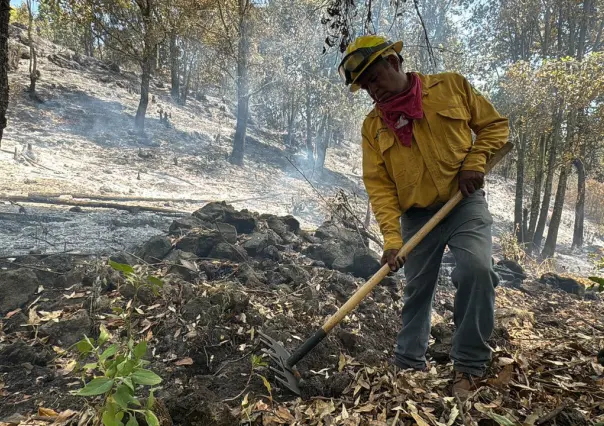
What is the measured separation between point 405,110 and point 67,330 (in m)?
2.77

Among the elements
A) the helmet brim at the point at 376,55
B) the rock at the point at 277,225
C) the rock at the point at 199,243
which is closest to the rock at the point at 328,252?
the rock at the point at 277,225

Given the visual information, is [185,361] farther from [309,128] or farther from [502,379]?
[309,128]

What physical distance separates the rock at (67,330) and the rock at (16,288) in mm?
568

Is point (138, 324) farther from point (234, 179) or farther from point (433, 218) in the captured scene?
point (234, 179)

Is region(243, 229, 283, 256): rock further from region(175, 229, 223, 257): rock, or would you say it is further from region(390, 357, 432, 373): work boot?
region(390, 357, 432, 373): work boot

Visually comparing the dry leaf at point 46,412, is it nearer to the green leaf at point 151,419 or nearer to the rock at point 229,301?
the green leaf at point 151,419

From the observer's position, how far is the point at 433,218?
2365mm

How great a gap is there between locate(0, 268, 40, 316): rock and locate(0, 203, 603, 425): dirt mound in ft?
0.05

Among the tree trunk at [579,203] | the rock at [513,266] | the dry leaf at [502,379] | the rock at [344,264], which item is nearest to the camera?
the dry leaf at [502,379]

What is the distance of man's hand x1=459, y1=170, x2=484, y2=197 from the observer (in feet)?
7.47

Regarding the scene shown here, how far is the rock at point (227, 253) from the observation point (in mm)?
4969

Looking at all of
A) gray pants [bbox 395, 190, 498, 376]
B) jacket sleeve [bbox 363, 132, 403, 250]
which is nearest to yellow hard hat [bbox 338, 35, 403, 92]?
jacket sleeve [bbox 363, 132, 403, 250]

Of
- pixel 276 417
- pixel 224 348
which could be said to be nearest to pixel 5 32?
pixel 224 348

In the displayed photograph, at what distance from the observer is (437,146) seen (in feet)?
7.64
